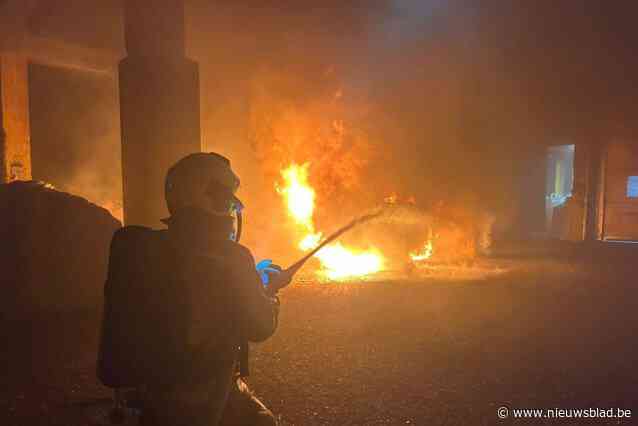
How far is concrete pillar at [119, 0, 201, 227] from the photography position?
466 centimetres

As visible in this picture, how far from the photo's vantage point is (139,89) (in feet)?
15.3

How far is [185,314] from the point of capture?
1.72 m

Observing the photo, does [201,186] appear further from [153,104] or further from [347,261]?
[347,261]

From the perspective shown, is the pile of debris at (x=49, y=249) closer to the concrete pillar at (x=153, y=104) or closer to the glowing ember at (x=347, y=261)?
the concrete pillar at (x=153, y=104)

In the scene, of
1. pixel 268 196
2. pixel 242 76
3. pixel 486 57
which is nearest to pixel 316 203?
pixel 268 196

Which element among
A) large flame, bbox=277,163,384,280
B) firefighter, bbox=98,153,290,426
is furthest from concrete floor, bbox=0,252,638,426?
large flame, bbox=277,163,384,280

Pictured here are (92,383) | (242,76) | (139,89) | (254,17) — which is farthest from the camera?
(242,76)

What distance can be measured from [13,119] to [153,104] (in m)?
5.79

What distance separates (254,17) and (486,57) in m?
7.49

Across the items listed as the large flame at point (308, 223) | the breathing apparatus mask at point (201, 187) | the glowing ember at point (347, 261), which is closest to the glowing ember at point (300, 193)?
the large flame at point (308, 223)

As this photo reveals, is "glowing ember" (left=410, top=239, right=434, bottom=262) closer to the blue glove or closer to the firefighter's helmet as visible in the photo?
the blue glove

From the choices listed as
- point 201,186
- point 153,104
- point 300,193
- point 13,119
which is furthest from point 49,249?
point 300,193

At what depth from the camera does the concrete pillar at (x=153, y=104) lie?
15.3ft

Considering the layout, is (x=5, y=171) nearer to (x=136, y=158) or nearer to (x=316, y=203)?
(x=136, y=158)
